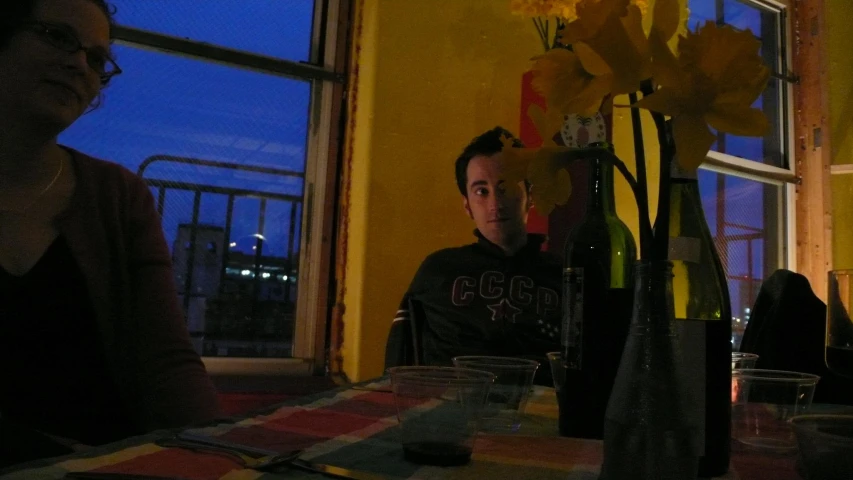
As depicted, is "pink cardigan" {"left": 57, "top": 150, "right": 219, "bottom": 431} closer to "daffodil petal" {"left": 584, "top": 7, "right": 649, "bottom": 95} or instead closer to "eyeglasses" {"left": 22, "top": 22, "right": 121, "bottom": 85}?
"eyeglasses" {"left": 22, "top": 22, "right": 121, "bottom": 85}

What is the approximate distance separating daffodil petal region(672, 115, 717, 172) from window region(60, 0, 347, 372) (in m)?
1.87

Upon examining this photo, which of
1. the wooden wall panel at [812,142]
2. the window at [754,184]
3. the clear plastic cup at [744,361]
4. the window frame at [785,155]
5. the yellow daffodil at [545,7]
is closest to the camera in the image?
the clear plastic cup at [744,361]

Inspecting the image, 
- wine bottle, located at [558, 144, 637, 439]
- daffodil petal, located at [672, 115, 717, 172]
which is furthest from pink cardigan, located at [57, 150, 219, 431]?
daffodil petal, located at [672, 115, 717, 172]

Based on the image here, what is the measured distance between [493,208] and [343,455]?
124cm

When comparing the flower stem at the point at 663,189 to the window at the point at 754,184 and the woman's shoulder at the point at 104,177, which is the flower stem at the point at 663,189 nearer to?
the woman's shoulder at the point at 104,177

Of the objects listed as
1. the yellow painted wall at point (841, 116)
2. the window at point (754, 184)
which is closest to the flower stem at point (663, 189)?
the window at point (754, 184)

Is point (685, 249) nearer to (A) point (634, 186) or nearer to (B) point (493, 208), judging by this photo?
(A) point (634, 186)

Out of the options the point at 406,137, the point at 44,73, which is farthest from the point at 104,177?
the point at 406,137

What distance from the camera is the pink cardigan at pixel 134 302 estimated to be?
3.26 feet

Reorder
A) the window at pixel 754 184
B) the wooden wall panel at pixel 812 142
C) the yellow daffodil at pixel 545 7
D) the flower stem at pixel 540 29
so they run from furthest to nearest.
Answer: the wooden wall panel at pixel 812 142, the window at pixel 754 184, the flower stem at pixel 540 29, the yellow daffodil at pixel 545 7

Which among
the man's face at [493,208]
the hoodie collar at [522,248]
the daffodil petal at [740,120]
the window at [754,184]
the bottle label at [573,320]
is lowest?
the bottle label at [573,320]

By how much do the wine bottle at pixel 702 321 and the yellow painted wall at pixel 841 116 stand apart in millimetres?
3773

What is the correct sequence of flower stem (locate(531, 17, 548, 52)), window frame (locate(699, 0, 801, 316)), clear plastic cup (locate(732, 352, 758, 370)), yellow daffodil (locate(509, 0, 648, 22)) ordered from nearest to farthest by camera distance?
clear plastic cup (locate(732, 352, 758, 370)) → yellow daffodil (locate(509, 0, 648, 22)) → flower stem (locate(531, 17, 548, 52)) → window frame (locate(699, 0, 801, 316))

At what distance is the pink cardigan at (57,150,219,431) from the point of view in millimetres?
992
